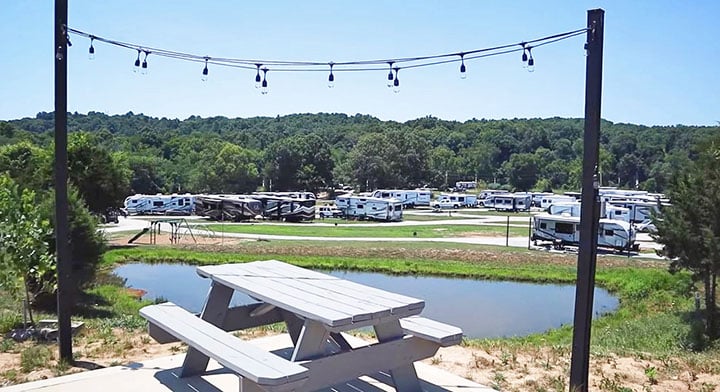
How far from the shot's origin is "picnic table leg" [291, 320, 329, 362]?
3629 mm

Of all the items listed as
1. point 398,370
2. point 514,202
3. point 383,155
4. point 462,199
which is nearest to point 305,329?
point 398,370

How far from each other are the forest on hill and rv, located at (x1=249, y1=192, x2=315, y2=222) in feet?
32.8

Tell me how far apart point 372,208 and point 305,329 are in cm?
3155

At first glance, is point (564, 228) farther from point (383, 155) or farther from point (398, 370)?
point (383, 155)

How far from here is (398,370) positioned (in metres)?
4.13

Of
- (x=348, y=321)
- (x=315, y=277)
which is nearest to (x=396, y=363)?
(x=348, y=321)

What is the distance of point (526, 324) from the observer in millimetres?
12555

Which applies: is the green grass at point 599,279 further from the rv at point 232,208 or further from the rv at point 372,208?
the rv at point 372,208

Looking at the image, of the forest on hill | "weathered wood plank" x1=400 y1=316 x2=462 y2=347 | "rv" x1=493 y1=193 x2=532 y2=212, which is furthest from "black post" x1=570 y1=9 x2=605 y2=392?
"rv" x1=493 y1=193 x2=532 y2=212

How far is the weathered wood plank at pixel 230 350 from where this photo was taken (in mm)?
3199

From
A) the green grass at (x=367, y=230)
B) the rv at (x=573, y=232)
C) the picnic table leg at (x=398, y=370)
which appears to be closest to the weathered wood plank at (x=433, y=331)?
the picnic table leg at (x=398, y=370)

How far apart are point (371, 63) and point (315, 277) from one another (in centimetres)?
190

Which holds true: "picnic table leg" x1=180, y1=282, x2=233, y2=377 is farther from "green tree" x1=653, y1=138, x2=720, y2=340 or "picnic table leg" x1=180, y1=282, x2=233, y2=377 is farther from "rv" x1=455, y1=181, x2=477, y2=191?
"rv" x1=455, y1=181, x2=477, y2=191

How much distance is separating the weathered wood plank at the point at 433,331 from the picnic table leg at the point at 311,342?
2.33ft
